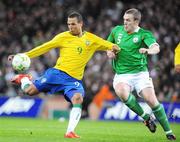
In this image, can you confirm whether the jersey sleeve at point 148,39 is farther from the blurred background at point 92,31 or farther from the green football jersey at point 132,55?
the blurred background at point 92,31

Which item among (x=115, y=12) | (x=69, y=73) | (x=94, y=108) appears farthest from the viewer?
(x=115, y=12)

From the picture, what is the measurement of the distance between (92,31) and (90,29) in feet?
0.67

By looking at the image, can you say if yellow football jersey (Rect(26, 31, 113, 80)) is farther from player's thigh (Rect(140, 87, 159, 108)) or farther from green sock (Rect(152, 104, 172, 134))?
green sock (Rect(152, 104, 172, 134))

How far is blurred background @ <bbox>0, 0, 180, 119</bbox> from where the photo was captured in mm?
25234

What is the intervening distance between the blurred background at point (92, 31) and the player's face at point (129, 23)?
400 inches

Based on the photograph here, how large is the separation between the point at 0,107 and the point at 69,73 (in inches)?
443

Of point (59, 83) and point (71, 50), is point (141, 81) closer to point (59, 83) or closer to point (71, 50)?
point (71, 50)

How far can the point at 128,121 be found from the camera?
2298 centimetres

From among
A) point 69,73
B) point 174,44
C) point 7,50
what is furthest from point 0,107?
point 69,73

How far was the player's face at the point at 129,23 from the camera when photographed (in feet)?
43.6

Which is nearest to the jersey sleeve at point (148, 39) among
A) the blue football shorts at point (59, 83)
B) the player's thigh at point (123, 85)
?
the player's thigh at point (123, 85)

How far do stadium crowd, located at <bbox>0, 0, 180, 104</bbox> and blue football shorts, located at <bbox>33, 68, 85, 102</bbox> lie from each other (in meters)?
11.9

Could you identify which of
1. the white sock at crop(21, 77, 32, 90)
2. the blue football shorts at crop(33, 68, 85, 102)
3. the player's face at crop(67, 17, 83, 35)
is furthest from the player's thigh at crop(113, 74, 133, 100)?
Result: the white sock at crop(21, 77, 32, 90)

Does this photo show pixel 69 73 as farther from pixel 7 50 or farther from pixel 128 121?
pixel 7 50
